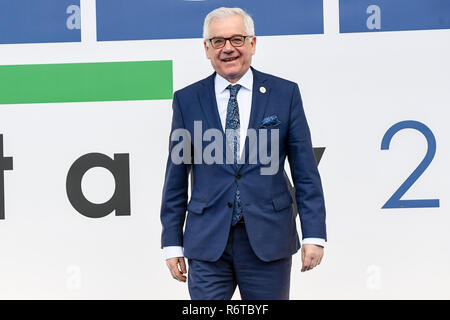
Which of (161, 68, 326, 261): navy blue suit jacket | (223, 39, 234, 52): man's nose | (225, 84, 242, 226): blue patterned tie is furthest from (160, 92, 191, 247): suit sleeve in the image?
(223, 39, 234, 52): man's nose

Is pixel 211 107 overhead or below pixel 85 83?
below

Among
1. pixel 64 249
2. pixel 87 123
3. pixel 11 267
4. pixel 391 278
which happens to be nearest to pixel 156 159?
pixel 87 123

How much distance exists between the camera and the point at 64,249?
2.55m

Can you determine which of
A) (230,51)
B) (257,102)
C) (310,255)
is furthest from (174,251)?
(230,51)

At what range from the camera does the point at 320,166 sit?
8.27 feet

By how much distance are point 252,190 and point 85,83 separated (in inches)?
38.9

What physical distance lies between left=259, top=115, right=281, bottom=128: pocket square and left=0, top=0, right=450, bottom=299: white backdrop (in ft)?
2.19

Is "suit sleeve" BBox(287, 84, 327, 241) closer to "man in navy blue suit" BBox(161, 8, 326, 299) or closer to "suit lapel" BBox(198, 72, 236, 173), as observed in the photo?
"man in navy blue suit" BBox(161, 8, 326, 299)

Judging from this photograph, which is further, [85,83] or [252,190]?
[85,83]

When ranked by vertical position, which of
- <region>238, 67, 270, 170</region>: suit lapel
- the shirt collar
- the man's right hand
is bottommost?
the man's right hand

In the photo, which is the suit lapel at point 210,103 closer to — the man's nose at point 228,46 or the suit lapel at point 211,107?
the suit lapel at point 211,107

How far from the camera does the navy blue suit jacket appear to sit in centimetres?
183

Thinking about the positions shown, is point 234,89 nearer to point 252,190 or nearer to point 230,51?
point 230,51

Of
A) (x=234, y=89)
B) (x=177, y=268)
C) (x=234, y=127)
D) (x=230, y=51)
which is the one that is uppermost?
(x=230, y=51)
